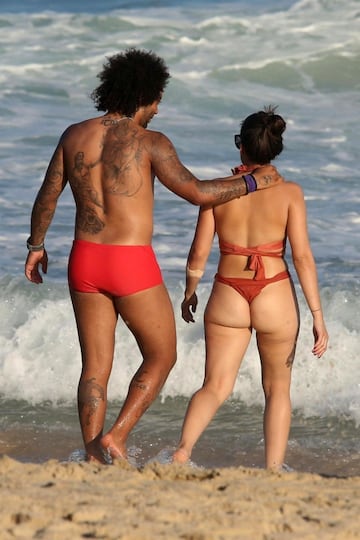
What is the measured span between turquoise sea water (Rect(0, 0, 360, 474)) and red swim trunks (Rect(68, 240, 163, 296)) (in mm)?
1708

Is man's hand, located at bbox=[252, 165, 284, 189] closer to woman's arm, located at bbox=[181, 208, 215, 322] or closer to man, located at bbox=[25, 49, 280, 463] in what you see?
man, located at bbox=[25, 49, 280, 463]

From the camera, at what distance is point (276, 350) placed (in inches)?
195

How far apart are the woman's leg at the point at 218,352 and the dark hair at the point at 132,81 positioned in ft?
2.91

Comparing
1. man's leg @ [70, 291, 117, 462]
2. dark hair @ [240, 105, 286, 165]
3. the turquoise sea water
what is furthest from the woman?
the turquoise sea water

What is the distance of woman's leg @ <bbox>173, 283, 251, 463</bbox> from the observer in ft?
16.2

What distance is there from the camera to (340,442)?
6.55 metres

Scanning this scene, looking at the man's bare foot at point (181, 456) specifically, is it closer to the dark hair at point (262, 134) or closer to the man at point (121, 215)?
the man at point (121, 215)

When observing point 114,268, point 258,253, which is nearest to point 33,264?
point 114,268

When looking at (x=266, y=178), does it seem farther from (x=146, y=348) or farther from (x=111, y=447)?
(x=111, y=447)

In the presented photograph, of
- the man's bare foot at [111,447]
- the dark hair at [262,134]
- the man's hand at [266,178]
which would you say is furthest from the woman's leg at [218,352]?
the dark hair at [262,134]

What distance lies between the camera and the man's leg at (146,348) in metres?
4.90

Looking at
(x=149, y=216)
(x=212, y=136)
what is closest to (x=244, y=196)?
(x=149, y=216)

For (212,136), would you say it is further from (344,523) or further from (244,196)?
(344,523)

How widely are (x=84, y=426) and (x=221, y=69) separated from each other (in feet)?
39.2
